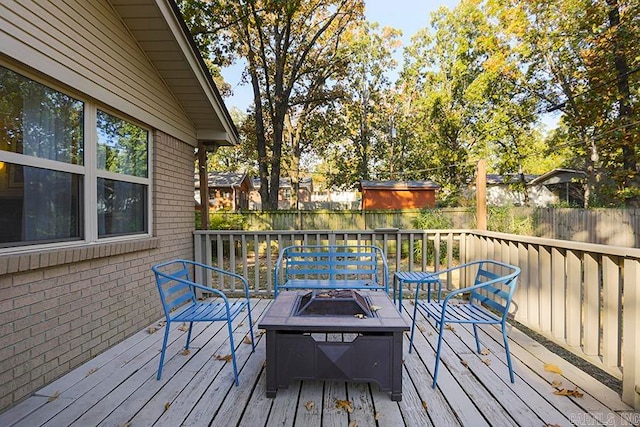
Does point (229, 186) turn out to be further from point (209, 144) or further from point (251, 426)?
point (251, 426)

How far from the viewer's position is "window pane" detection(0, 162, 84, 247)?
2.17 m

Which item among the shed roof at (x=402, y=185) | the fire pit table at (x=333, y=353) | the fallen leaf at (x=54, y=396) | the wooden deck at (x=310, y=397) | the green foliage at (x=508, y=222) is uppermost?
the shed roof at (x=402, y=185)

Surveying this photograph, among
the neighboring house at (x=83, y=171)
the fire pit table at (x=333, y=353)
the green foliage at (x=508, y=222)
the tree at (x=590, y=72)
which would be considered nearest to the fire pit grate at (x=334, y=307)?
the fire pit table at (x=333, y=353)

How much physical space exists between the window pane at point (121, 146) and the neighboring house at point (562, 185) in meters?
20.6

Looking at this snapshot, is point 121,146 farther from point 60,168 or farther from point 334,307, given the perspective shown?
point 334,307

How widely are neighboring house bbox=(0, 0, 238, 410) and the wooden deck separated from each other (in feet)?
1.19

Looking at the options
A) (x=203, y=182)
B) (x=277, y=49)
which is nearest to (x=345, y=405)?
(x=203, y=182)

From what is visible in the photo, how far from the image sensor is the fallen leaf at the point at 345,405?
2.04m

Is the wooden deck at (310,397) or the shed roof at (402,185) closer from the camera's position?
the wooden deck at (310,397)

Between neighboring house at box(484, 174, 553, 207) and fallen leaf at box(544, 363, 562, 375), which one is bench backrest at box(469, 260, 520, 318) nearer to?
fallen leaf at box(544, 363, 562, 375)

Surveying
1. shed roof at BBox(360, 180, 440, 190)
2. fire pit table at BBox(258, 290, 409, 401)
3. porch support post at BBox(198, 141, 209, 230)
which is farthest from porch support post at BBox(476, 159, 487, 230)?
shed roof at BBox(360, 180, 440, 190)

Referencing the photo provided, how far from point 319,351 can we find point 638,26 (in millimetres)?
12241

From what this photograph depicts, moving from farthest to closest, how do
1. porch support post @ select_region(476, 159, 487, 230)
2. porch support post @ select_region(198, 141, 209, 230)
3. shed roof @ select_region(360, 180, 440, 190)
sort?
shed roof @ select_region(360, 180, 440, 190), porch support post @ select_region(198, 141, 209, 230), porch support post @ select_region(476, 159, 487, 230)

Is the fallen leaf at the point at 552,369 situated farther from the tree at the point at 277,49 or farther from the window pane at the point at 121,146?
the tree at the point at 277,49
